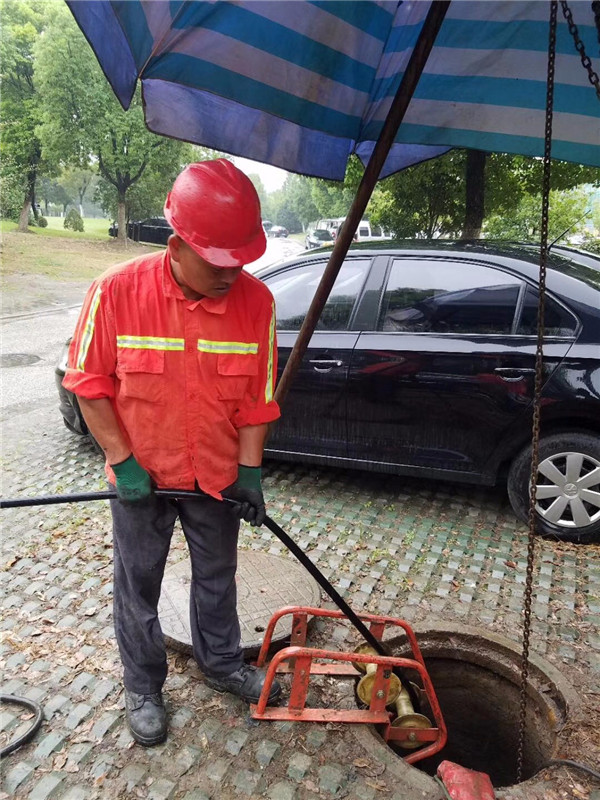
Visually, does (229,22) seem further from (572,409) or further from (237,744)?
(572,409)

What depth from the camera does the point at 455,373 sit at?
402cm

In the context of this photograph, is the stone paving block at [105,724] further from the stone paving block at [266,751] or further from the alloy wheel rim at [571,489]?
the alloy wheel rim at [571,489]

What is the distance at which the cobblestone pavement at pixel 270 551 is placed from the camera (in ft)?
7.74

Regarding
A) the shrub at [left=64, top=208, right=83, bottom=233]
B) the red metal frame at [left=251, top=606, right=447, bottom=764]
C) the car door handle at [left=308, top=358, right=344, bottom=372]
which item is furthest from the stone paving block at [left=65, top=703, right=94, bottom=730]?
the shrub at [left=64, top=208, right=83, bottom=233]

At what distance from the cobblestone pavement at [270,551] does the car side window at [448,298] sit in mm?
1380

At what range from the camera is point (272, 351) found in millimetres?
2365

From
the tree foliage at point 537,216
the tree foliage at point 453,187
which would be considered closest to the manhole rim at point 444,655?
the tree foliage at point 453,187

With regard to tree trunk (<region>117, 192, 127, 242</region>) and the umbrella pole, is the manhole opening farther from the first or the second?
tree trunk (<region>117, 192, 127, 242</region>)

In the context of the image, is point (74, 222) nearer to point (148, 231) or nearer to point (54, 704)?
point (148, 231)

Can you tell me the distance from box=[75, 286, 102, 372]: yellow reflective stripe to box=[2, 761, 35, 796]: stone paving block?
1641 millimetres

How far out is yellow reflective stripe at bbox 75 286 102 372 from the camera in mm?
2062

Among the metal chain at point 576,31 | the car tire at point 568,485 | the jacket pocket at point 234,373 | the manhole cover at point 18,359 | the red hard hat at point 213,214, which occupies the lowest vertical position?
the manhole cover at point 18,359

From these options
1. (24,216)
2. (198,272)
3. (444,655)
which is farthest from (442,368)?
(24,216)

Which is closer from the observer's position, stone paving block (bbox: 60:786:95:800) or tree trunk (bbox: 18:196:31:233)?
stone paving block (bbox: 60:786:95:800)
